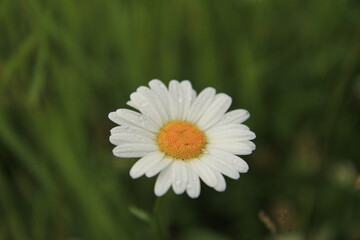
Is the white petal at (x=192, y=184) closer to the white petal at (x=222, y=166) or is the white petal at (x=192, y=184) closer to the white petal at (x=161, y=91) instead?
the white petal at (x=222, y=166)

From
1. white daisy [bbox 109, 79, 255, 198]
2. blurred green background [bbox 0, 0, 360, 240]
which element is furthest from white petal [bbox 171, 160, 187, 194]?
blurred green background [bbox 0, 0, 360, 240]

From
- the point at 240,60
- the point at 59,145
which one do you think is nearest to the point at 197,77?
the point at 240,60

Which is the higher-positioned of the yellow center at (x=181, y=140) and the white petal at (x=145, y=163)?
the yellow center at (x=181, y=140)

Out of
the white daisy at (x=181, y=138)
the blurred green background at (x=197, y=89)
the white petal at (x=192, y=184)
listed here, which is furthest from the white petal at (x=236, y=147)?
the blurred green background at (x=197, y=89)

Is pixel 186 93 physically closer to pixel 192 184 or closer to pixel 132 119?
pixel 132 119

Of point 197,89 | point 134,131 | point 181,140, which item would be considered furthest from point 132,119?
point 197,89

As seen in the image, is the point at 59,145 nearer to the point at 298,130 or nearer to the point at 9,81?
the point at 9,81
